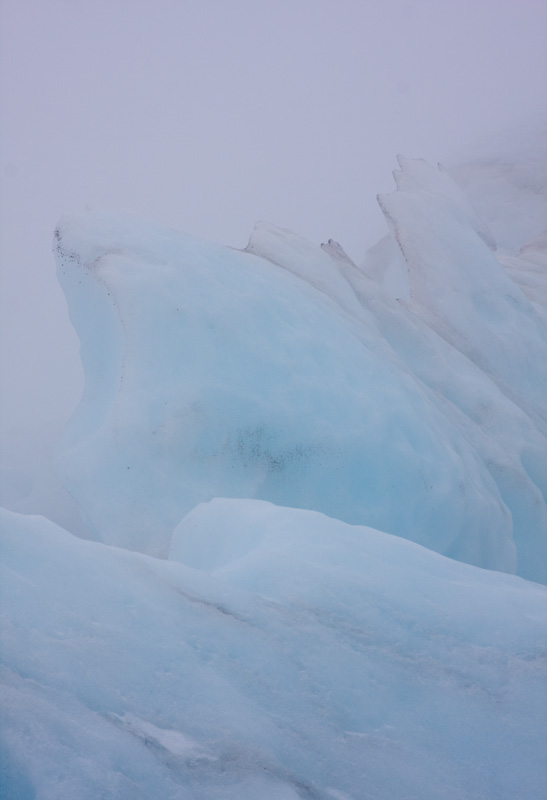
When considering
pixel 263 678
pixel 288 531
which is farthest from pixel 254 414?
pixel 263 678

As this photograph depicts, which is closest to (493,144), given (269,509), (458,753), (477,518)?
(477,518)

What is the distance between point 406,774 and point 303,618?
386 mm

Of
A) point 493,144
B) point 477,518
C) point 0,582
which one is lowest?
point 477,518

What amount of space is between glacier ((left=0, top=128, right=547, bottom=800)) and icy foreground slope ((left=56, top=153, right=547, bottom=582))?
0.01 m

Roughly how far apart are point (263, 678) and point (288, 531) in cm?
58

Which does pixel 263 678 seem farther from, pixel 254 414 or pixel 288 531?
pixel 254 414

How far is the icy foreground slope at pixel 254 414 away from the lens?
2.78 m

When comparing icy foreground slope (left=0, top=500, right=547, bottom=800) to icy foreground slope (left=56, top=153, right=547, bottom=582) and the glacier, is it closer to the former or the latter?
the glacier

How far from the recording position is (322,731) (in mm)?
1275

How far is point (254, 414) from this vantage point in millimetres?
2832

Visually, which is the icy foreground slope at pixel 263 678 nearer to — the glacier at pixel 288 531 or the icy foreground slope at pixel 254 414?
the glacier at pixel 288 531

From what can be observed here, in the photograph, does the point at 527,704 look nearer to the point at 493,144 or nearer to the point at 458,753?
the point at 458,753

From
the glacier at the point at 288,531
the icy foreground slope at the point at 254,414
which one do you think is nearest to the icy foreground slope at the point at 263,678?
the glacier at the point at 288,531

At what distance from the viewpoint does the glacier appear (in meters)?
1.20
